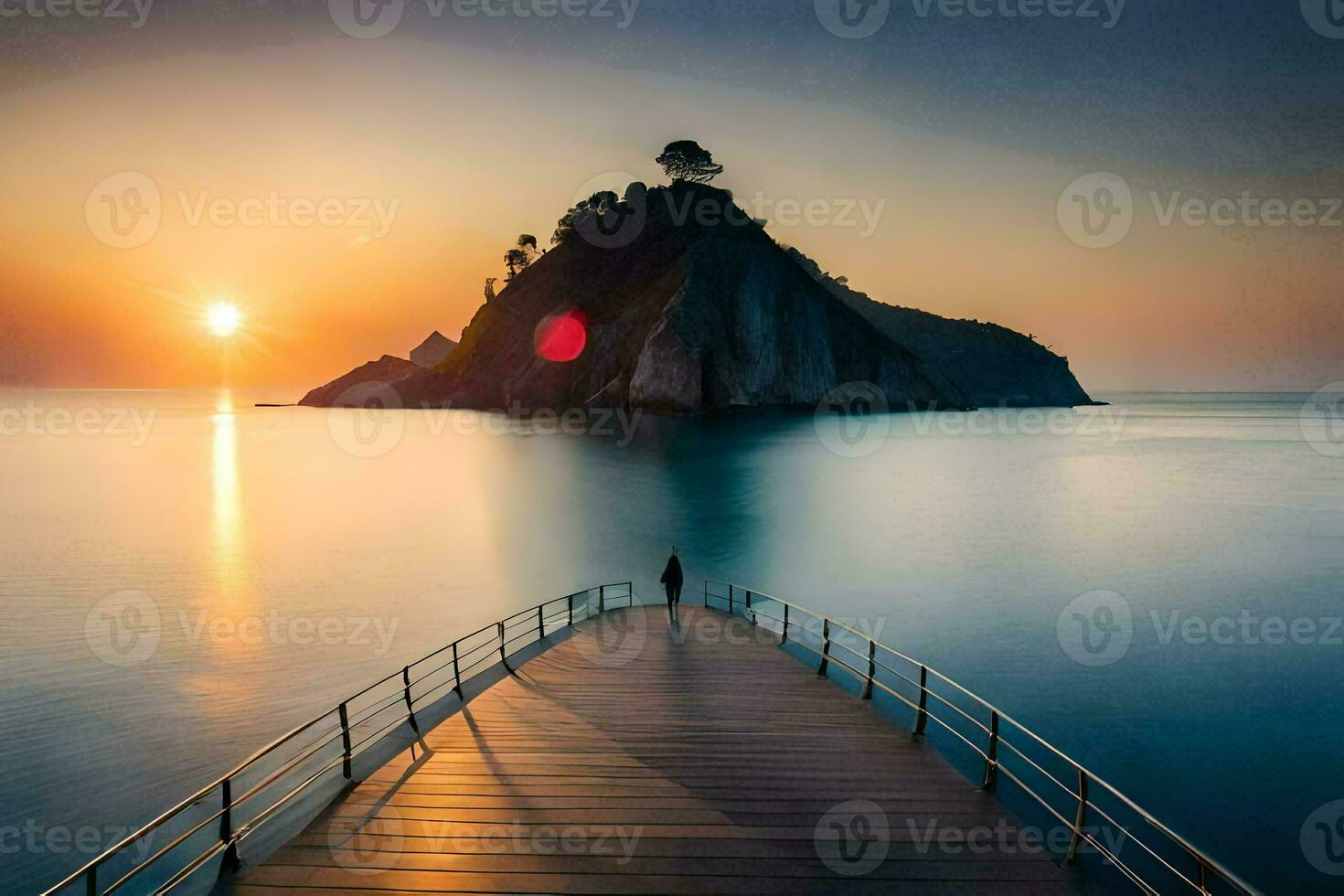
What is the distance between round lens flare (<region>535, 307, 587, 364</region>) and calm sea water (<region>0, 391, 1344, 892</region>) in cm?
6417

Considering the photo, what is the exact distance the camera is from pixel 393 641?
880 inches

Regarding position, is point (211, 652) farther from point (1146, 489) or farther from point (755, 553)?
point (1146, 489)

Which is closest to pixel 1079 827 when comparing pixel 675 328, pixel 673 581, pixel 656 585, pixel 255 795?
pixel 673 581

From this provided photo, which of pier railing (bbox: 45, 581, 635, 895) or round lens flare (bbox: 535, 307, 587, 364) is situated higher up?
round lens flare (bbox: 535, 307, 587, 364)

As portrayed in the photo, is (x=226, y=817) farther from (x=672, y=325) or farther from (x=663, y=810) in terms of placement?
(x=672, y=325)

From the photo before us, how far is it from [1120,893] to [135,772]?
16790 mm

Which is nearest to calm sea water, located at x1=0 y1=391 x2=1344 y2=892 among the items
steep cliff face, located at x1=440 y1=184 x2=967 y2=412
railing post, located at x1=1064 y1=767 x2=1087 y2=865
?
railing post, located at x1=1064 y1=767 x2=1087 y2=865

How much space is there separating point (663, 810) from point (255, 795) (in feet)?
34.5

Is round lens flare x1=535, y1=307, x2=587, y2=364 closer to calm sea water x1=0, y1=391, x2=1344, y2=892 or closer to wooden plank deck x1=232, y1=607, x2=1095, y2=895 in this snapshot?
calm sea water x1=0, y1=391, x2=1344, y2=892

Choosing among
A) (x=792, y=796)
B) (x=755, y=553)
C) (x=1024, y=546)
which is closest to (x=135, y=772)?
(x=792, y=796)

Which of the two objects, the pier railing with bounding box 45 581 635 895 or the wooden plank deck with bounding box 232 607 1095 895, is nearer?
the pier railing with bounding box 45 581 635 895

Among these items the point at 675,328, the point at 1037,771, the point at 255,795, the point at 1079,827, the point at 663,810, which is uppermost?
the point at 675,328

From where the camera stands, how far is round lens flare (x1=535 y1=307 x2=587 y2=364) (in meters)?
138

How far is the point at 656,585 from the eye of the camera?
94.7ft
